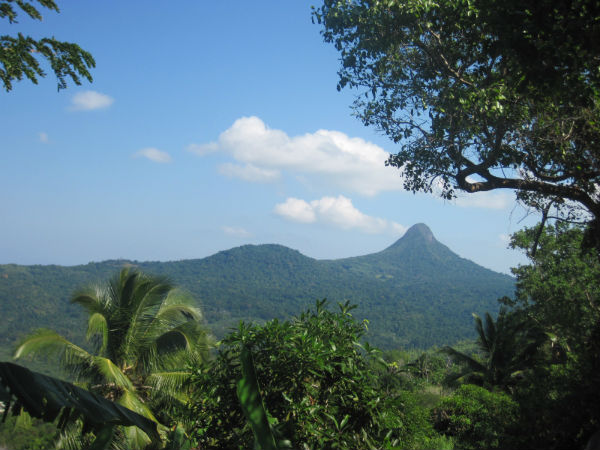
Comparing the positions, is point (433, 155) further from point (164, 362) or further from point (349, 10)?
point (164, 362)

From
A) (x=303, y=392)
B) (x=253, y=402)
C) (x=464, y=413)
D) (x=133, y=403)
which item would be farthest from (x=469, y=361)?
(x=253, y=402)

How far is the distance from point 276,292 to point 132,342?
143 meters

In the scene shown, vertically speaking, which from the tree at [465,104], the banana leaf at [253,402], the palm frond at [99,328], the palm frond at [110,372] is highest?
the tree at [465,104]

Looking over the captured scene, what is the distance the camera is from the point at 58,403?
6.15 ft

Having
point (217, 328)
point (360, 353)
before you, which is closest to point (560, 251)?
point (360, 353)

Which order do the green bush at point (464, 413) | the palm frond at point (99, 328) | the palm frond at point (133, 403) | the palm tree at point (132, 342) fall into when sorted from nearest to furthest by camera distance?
the palm frond at point (133, 403) < the palm tree at point (132, 342) < the palm frond at point (99, 328) < the green bush at point (464, 413)

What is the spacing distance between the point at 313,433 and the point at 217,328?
325 feet

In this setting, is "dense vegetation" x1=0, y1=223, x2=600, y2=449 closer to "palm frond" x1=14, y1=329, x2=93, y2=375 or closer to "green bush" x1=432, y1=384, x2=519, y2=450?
"palm frond" x1=14, y1=329, x2=93, y2=375

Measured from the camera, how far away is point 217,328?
98188mm

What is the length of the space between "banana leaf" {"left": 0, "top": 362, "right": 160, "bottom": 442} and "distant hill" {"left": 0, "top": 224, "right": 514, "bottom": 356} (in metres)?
72.8

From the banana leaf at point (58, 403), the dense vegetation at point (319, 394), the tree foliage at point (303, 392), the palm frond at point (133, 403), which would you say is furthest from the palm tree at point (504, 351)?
the banana leaf at point (58, 403)

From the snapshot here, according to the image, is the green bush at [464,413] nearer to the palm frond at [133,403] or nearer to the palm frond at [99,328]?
the palm frond at [133,403]

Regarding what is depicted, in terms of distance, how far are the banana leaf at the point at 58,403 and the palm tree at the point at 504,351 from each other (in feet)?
65.2

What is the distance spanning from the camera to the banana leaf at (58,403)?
6.01 feet
